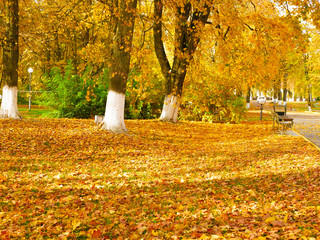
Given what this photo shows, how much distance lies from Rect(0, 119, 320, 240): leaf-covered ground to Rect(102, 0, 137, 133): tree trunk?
70 cm

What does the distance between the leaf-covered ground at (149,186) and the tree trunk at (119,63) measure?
696 millimetres

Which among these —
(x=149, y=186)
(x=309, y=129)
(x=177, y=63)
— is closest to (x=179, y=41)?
(x=177, y=63)

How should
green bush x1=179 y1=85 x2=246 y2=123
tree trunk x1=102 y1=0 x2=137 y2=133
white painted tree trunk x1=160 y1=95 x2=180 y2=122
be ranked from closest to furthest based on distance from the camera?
tree trunk x1=102 y1=0 x2=137 y2=133
white painted tree trunk x1=160 y1=95 x2=180 y2=122
green bush x1=179 y1=85 x2=246 y2=123

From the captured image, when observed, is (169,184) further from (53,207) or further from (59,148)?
(59,148)

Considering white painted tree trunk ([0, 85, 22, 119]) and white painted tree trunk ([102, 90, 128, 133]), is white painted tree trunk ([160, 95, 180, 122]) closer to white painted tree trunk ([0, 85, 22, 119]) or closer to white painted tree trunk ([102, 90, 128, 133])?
white painted tree trunk ([102, 90, 128, 133])

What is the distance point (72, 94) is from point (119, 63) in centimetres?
712

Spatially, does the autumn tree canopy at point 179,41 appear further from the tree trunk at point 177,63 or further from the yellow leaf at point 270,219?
the yellow leaf at point 270,219

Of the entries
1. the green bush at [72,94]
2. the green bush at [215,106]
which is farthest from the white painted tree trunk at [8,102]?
the green bush at [215,106]

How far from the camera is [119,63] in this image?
455 inches

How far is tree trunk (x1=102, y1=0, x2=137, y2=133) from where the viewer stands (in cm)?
1139

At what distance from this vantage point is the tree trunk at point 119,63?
11.4 metres

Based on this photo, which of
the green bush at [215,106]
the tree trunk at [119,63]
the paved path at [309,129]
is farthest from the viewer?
the green bush at [215,106]

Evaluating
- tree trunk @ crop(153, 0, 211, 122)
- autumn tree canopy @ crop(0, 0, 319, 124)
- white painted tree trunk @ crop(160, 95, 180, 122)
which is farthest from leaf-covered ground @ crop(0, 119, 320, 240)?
tree trunk @ crop(153, 0, 211, 122)

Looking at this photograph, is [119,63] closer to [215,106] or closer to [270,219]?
[270,219]
